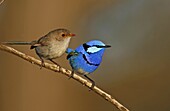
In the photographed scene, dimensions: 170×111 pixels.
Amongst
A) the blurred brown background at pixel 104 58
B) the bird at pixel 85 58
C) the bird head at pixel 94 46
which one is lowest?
the blurred brown background at pixel 104 58

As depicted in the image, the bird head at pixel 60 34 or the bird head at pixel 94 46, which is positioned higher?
the bird head at pixel 60 34

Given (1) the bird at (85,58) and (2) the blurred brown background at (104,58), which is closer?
(1) the bird at (85,58)

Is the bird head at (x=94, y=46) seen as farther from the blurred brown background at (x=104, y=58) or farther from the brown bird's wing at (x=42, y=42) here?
the blurred brown background at (x=104, y=58)

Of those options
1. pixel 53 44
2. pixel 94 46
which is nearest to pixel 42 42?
pixel 53 44

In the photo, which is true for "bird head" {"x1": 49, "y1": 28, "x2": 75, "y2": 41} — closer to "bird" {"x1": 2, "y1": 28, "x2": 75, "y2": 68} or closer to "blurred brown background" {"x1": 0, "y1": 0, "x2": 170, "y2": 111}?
"bird" {"x1": 2, "y1": 28, "x2": 75, "y2": 68}

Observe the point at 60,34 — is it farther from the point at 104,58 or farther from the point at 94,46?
the point at 104,58

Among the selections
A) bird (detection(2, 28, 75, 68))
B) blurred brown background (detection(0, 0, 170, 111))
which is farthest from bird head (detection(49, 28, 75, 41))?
blurred brown background (detection(0, 0, 170, 111))

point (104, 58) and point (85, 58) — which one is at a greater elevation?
point (85, 58)

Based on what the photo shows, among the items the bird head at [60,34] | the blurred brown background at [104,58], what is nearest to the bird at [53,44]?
the bird head at [60,34]

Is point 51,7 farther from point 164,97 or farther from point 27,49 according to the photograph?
point 164,97
